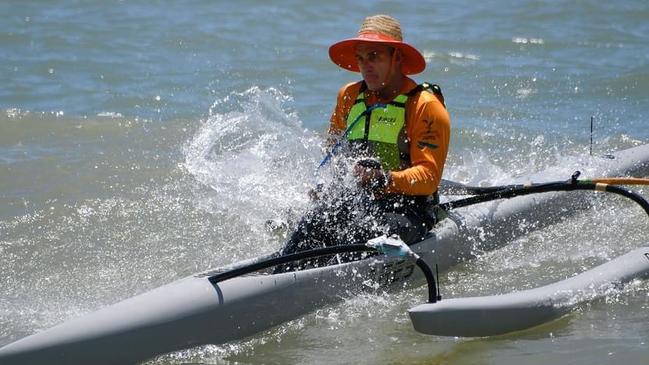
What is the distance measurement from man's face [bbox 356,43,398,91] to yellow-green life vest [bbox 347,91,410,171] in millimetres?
135

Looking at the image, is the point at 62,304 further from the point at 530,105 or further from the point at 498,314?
the point at 530,105

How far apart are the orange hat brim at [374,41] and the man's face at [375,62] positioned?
0.15 ft

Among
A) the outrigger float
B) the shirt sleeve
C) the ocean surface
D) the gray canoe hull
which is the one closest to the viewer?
the outrigger float

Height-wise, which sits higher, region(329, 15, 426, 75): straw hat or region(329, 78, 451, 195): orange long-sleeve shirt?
region(329, 15, 426, 75): straw hat

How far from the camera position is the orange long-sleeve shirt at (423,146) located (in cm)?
528

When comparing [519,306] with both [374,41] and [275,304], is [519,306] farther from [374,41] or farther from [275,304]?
[374,41]

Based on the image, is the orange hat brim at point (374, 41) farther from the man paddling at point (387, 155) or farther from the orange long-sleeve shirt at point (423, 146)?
the orange long-sleeve shirt at point (423, 146)

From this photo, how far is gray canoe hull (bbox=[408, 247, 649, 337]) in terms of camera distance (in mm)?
4668

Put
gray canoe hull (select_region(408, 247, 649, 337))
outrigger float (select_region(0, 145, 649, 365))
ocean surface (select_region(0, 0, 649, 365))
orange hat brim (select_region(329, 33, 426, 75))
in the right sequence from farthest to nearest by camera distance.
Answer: orange hat brim (select_region(329, 33, 426, 75)) → ocean surface (select_region(0, 0, 649, 365)) → gray canoe hull (select_region(408, 247, 649, 337)) → outrigger float (select_region(0, 145, 649, 365))

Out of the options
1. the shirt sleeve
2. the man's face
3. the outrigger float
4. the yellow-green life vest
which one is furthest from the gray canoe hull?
the man's face

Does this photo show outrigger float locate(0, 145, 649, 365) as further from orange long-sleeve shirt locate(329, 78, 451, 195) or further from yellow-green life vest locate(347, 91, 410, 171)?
yellow-green life vest locate(347, 91, 410, 171)

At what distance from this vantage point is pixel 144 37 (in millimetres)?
13164

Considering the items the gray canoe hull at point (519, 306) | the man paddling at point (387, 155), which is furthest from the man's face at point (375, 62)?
the gray canoe hull at point (519, 306)

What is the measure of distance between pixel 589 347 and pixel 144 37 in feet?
30.8
